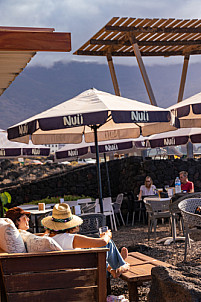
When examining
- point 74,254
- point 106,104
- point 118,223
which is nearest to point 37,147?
point 118,223

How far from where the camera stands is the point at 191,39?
1513cm

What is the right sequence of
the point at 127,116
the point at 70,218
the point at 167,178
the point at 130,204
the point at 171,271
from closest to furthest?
the point at 171,271 → the point at 70,218 → the point at 127,116 → the point at 130,204 → the point at 167,178

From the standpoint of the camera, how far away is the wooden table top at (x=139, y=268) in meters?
3.70

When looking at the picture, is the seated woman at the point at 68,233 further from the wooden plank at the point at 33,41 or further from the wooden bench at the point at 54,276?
the wooden plank at the point at 33,41

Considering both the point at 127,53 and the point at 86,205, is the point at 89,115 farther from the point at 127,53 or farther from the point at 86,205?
the point at 127,53

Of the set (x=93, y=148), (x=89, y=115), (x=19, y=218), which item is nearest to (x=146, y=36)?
(x=93, y=148)

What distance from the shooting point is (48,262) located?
3.22 meters

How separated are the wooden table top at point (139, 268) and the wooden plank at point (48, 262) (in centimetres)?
59

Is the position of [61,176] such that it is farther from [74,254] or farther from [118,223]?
[74,254]

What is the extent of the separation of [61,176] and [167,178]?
419 centimetres

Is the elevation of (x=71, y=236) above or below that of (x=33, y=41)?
below

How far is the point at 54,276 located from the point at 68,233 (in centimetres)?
55

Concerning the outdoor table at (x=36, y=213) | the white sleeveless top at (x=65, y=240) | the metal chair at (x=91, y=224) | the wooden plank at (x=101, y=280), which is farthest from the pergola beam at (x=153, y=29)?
the wooden plank at (x=101, y=280)

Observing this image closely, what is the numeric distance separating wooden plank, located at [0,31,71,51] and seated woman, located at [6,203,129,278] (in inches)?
51.0
